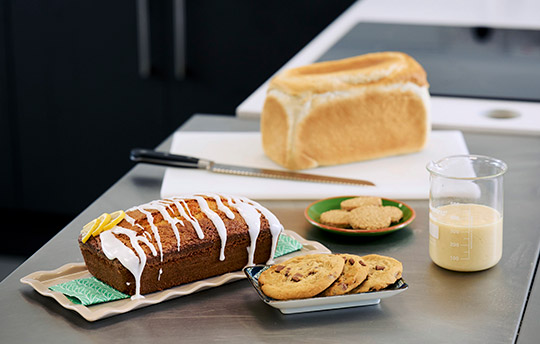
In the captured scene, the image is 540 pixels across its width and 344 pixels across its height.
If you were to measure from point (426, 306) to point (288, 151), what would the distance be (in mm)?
616

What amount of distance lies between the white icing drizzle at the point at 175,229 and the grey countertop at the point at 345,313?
62mm

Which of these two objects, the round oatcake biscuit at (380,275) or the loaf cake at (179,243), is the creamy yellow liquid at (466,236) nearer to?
the round oatcake biscuit at (380,275)

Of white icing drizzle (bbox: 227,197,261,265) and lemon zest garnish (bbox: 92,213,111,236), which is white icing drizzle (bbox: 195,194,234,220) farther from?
lemon zest garnish (bbox: 92,213,111,236)

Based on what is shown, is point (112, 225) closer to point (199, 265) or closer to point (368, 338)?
point (199, 265)

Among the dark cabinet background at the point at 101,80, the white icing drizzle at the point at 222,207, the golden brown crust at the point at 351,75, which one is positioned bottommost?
the dark cabinet background at the point at 101,80

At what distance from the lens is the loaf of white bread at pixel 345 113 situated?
162 centimetres

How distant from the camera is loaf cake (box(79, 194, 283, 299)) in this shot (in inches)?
42.8

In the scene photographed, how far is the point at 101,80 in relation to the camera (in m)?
3.57

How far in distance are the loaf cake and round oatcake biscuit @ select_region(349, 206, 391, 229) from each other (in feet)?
0.52

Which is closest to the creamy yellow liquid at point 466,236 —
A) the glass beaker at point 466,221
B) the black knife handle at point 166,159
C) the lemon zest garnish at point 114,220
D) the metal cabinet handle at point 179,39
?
the glass beaker at point 466,221

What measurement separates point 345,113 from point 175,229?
63cm

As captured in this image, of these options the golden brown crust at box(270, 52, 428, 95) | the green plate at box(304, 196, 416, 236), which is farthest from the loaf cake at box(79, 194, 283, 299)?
the golden brown crust at box(270, 52, 428, 95)

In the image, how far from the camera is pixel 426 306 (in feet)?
3.56

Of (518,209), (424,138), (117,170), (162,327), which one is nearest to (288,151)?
(424,138)
